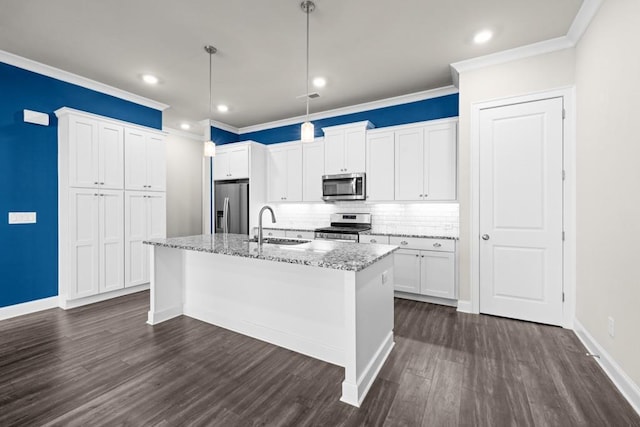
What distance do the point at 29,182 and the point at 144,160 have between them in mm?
1304

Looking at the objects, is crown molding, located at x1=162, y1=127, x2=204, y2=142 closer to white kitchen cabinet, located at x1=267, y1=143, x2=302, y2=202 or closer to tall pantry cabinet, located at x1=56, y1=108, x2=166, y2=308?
tall pantry cabinet, located at x1=56, y1=108, x2=166, y2=308

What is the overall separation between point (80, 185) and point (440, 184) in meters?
4.71

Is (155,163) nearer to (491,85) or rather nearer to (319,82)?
(319,82)

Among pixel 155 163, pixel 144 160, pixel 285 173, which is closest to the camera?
pixel 144 160

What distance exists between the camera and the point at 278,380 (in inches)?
82.7

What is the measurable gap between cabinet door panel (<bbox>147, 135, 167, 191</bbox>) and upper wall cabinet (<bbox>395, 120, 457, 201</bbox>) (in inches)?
145

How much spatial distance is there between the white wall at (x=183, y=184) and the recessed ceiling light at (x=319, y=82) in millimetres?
3843

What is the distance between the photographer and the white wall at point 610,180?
1882mm

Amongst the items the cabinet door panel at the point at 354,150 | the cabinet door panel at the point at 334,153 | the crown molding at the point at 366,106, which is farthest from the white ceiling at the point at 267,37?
the cabinet door panel at the point at 334,153

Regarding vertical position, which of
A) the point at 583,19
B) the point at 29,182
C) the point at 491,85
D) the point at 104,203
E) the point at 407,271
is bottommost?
the point at 407,271

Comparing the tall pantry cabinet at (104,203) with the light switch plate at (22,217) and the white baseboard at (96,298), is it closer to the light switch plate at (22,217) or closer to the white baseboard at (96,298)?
the white baseboard at (96,298)

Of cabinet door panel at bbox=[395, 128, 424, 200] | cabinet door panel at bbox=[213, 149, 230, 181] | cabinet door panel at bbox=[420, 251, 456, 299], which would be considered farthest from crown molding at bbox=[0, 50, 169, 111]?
cabinet door panel at bbox=[420, 251, 456, 299]

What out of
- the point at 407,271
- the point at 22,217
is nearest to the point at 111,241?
the point at 22,217

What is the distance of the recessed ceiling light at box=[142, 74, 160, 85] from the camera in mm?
3811
